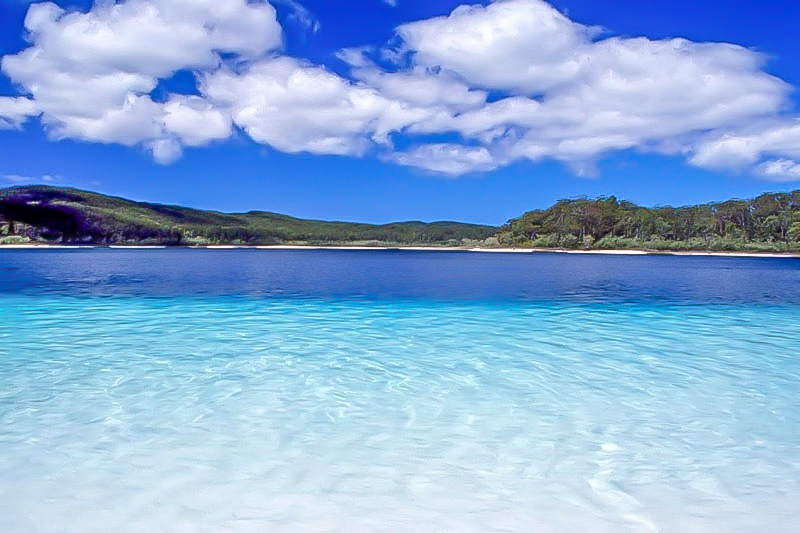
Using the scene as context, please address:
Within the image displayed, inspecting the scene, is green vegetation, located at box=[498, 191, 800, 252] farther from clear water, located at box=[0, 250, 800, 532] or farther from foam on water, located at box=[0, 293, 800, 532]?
foam on water, located at box=[0, 293, 800, 532]

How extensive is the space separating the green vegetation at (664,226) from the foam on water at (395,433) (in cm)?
10675

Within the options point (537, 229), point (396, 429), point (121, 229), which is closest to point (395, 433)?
point (396, 429)

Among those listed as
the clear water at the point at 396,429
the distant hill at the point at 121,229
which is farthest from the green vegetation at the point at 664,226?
the clear water at the point at 396,429

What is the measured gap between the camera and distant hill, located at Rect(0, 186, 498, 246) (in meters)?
127

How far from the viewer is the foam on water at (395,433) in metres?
4.03

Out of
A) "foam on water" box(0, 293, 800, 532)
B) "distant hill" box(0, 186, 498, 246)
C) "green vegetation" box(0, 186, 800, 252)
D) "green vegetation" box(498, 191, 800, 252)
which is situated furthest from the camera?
"distant hill" box(0, 186, 498, 246)

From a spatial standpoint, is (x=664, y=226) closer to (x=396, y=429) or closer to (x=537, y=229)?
(x=537, y=229)

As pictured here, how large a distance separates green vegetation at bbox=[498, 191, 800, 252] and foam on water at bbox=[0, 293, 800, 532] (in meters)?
107

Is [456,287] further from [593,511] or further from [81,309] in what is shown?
[593,511]

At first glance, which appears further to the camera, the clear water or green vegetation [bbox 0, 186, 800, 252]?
green vegetation [bbox 0, 186, 800, 252]

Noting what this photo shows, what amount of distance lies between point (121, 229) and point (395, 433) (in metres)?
150

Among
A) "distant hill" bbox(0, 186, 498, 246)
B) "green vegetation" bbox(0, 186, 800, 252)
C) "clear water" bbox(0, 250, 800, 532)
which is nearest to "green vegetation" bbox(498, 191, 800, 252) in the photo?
"green vegetation" bbox(0, 186, 800, 252)

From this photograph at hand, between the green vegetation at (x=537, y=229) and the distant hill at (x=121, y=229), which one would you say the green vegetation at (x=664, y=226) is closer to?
the green vegetation at (x=537, y=229)

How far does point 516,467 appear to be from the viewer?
4.80 metres
